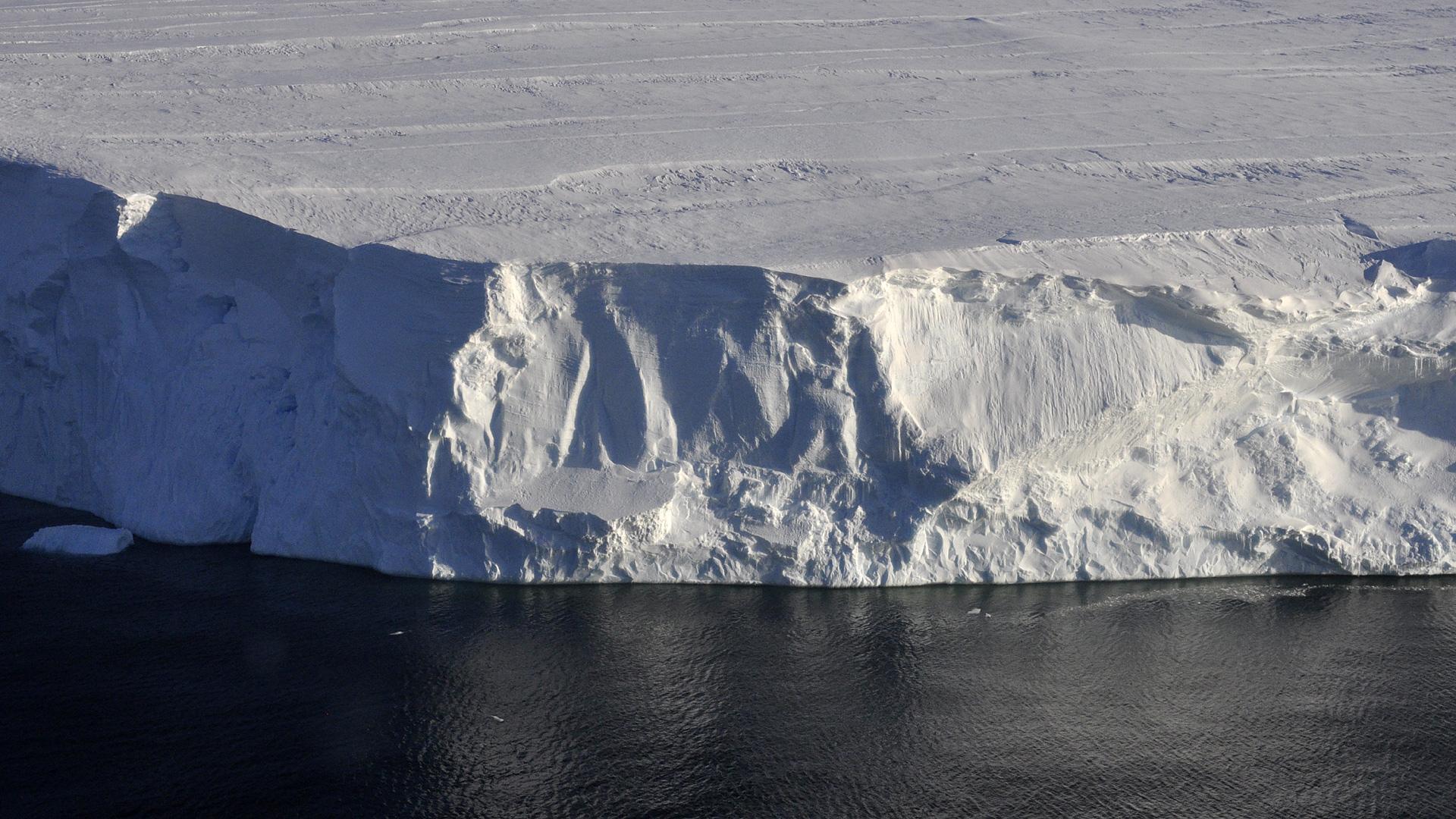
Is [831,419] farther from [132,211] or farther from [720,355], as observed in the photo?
[132,211]

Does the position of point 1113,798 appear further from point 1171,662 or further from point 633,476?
point 633,476

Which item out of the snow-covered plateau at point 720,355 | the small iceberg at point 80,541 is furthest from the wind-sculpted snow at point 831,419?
the small iceberg at point 80,541

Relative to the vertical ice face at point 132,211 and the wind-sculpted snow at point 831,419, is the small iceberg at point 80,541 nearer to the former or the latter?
the wind-sculpted snow at point 831,419

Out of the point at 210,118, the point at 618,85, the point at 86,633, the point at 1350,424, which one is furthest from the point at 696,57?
the point at 86,633

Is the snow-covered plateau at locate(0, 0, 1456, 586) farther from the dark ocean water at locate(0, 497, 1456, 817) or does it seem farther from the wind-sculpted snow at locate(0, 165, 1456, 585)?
the dark ocean water at locate(0, 497, 1456, 817)

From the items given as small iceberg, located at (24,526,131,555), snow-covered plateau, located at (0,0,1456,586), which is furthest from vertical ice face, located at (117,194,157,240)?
small iceberg, located at (24,526,131,555)

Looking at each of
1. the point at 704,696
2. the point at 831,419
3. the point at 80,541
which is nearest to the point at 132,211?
the point at 80,541
